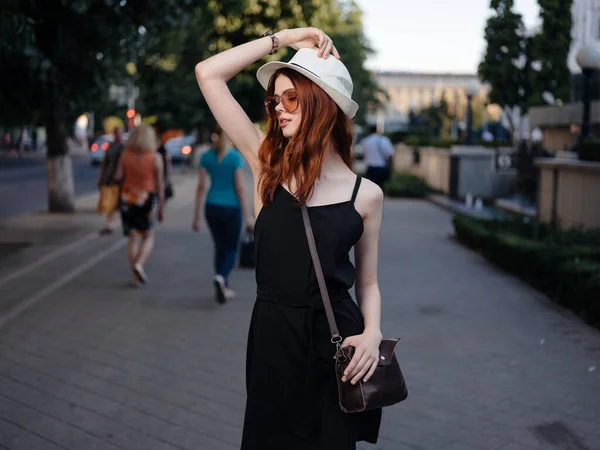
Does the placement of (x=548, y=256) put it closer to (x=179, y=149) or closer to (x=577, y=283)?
(x=577, y=283)

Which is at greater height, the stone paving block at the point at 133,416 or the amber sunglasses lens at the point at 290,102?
the amber sunglasses lens at the point at 290,102

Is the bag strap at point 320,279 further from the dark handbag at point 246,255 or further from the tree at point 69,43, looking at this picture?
the dark handbag at point 246,255

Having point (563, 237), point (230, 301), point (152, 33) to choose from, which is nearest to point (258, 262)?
point (230, 301)

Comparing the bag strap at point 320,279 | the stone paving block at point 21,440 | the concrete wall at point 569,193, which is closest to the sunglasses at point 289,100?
the bag strap at point 320,279

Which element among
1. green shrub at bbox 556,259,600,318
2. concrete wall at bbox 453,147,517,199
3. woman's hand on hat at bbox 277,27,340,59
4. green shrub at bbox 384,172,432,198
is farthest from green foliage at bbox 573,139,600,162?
green shrub at bbox 384,172,432,198

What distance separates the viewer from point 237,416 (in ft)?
17.0

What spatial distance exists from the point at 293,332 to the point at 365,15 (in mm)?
49679

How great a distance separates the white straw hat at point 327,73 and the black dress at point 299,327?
0.92ft

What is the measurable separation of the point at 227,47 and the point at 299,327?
24.1m

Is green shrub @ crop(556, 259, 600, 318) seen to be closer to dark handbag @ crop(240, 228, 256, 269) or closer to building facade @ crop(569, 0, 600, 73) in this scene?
dark handbag @ crop(240, 228, 256, 269)

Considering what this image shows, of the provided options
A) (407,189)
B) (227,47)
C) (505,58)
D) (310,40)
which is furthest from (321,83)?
(227,47)

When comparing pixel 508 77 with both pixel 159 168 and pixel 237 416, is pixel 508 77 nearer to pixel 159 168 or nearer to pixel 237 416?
pixel 159 168

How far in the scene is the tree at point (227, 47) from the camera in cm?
1553

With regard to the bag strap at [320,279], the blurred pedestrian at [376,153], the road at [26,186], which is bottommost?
the road at [26,186]
